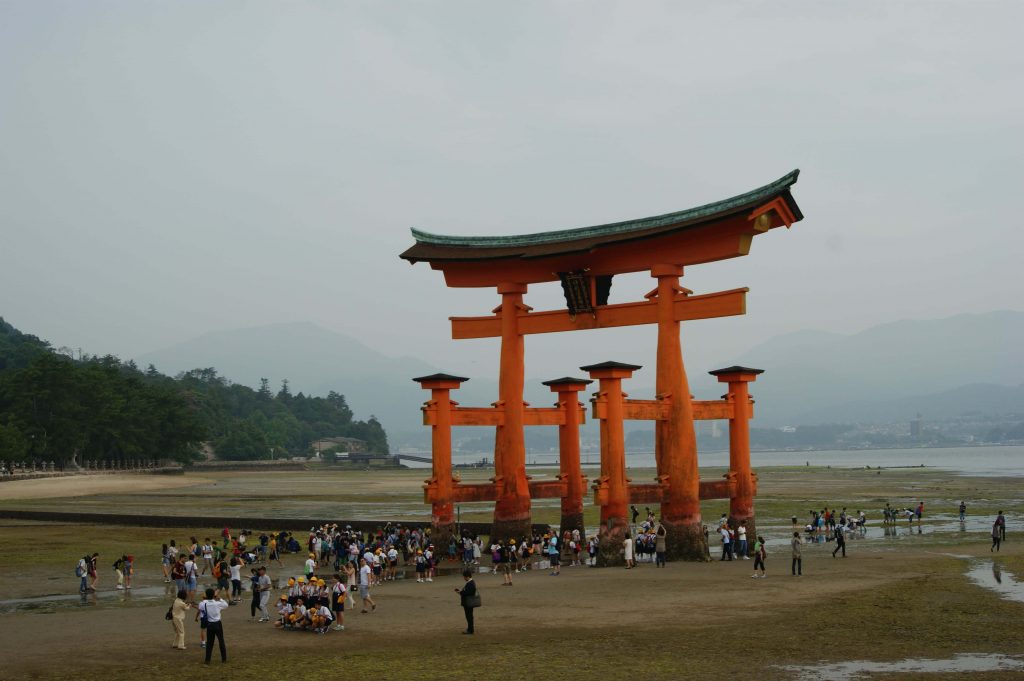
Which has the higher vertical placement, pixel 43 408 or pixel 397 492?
pixel 43 408

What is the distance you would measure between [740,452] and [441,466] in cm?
Result: 1047

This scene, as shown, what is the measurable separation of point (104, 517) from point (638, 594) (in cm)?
3368

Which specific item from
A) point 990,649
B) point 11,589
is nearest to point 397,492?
point 11,589

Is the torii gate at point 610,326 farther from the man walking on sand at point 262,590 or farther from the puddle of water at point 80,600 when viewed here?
the man walking on sand at point 262,590

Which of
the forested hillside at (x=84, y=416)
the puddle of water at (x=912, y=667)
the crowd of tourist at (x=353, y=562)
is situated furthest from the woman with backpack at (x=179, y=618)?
the forested hillside at (x=84, y=416)

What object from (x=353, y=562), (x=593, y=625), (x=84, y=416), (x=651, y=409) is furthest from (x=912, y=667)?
(x=84, y=416)

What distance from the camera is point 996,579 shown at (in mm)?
25562

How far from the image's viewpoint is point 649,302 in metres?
32.7

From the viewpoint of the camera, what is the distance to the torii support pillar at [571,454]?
37.1 meters

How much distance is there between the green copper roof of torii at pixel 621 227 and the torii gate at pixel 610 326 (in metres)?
0.05

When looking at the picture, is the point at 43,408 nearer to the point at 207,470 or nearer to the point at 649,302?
the point at 207,470

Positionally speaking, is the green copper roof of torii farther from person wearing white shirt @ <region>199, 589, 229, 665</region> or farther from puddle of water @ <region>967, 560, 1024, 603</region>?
person wearing white shirt @ <region>199, 589, 229, 665</region>

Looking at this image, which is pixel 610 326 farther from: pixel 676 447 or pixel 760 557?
pixel 760 557

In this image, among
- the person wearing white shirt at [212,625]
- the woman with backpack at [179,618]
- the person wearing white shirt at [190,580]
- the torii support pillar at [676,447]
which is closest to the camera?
the person wearing white shirt at [212,625]
